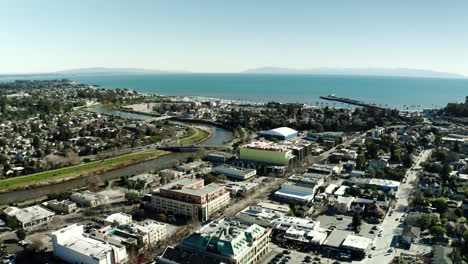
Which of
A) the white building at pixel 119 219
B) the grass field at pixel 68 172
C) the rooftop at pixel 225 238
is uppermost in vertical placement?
the rooftop at pixel 225 238

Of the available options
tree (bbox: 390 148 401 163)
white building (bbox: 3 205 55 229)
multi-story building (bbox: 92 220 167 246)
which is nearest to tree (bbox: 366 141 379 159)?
tree (bbox: 390 148 401 163)

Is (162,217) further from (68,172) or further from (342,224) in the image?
(68,172)

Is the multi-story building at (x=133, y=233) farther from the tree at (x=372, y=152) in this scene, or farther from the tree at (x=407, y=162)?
the tree at (x=372, y=152)

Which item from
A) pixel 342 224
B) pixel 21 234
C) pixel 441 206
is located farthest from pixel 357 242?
pixel 21 234

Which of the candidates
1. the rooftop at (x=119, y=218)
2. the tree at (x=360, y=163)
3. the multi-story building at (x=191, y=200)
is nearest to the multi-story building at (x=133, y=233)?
the rooftop at (x=119, y=218)

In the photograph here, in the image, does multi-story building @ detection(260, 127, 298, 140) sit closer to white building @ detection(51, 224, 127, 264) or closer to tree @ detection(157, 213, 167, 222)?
tree @ detection(157, 213, 167, 222)

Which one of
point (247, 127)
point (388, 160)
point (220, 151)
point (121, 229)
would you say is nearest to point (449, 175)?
point (388, 160)
